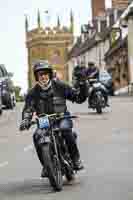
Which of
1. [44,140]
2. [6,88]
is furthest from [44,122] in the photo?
[6,88]

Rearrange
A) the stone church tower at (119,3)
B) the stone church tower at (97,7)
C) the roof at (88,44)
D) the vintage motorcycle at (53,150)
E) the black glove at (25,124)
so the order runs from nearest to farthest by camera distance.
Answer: the vintage motorcycle at (53,150) < the black glove at (25,124) < the roof at (88,44) < the stone church tower at (119,3) < the stone church tower at (97,7)

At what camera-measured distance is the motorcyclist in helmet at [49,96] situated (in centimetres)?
1166

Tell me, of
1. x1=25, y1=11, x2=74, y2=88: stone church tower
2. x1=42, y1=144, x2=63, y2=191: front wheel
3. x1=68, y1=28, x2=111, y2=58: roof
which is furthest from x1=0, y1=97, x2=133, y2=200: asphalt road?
x1=25, y1=11, x2=74, y2=88: stone church tower

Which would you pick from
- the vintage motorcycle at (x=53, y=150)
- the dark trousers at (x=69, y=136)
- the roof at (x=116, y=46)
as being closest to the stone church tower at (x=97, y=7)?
the roof at (x=116, y=46)

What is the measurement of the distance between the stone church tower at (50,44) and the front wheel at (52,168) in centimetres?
16520

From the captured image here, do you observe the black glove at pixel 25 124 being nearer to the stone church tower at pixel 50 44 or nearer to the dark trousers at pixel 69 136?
the dark trousers at pixel 69 136

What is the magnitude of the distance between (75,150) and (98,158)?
137 inches

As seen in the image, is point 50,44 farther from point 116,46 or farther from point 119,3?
point 116,46

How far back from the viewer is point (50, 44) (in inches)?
7288

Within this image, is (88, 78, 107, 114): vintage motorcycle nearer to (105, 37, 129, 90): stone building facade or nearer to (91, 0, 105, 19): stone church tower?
(105, 37, 129, 90): stone building facade

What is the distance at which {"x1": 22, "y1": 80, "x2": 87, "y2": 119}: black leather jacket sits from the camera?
11758mm

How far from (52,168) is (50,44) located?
174422mm

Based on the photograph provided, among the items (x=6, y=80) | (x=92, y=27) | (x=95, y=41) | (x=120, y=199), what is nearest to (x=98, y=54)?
(x=95, y=41)

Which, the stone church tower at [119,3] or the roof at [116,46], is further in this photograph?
the stone church tower at [119,3]
